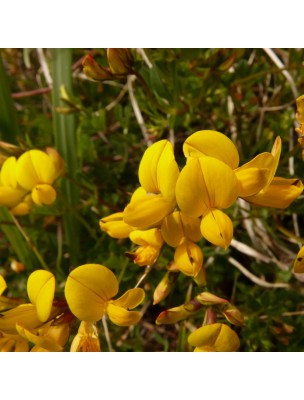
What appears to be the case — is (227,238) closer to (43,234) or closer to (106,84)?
(43,234)

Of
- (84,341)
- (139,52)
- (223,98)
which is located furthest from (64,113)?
(84,341)

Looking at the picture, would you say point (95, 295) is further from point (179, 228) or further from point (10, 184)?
point (10, 184)

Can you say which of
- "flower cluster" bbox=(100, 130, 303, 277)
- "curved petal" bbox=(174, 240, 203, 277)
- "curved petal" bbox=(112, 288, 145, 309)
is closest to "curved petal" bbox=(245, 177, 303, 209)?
"flower cluster" bbox=(100, 130, 303, 277)

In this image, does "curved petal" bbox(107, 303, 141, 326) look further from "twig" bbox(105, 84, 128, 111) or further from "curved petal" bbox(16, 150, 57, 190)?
"twig" bbox(105, 84, 128, 111)

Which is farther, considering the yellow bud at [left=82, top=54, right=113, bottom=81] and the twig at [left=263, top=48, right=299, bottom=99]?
the twig at [left=263, top=48, right=299, bottom=99]

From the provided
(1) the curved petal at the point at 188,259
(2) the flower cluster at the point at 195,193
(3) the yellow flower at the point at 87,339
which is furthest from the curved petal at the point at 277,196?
(3) the yellow flower at the point at 87,339

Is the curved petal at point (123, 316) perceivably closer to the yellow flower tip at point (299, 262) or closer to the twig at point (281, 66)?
the yellow flower tip at point (299, 262)
